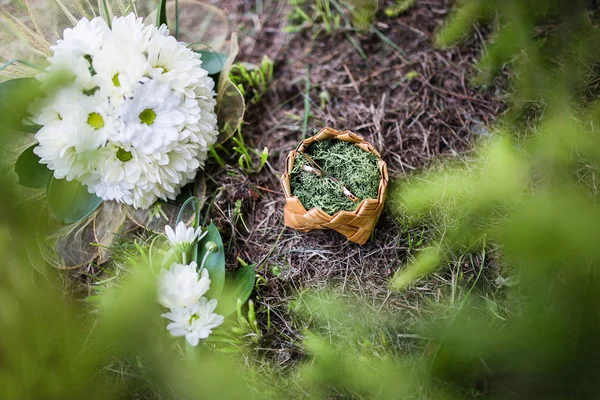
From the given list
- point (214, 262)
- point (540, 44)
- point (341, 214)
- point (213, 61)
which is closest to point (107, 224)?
point (214, 262)

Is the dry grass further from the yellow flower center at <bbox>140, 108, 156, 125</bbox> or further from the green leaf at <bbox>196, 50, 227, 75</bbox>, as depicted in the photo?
the yellow flower center at <bbox>140, 108, 156, 125</bbox>

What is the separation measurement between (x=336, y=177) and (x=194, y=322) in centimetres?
Result: 48

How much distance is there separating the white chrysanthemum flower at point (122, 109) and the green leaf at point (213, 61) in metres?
0.18

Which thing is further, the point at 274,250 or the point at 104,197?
the point at 274,250

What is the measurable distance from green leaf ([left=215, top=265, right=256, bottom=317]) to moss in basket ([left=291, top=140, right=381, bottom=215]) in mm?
231

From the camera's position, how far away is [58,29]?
1145 mm

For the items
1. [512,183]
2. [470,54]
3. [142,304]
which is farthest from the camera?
[470,54]

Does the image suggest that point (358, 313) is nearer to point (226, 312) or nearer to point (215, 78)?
point (226, 312)

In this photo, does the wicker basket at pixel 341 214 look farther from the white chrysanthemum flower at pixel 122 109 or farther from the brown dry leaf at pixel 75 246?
the brown dry leaf at pixel 75 246

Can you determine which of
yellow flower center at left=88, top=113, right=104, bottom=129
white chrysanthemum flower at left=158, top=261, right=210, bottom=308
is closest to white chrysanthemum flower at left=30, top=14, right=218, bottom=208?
yellow flower center at left=88, top=113, right=104, bottom=129

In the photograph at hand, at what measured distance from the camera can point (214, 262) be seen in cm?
115

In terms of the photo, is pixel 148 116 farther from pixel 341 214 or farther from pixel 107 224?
pixel 341 214

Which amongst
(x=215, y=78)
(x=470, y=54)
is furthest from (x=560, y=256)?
(x=215, y=78)

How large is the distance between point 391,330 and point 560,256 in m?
0.45
